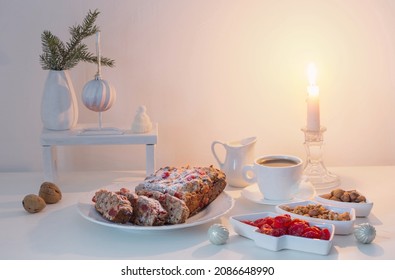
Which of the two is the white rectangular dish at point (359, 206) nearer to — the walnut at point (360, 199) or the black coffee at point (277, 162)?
the walnut at point (360, 199)

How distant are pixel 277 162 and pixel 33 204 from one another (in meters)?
0.47

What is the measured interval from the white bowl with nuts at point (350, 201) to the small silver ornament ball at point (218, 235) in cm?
23

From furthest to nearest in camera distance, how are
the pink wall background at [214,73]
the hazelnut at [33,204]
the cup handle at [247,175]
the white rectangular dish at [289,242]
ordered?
the pink wall background at [214,73]
the cup handle at [247,175]
the hazelnut at [33,204]
the white rectangular dish at [289,242]

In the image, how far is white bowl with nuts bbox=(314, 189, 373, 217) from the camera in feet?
4.24

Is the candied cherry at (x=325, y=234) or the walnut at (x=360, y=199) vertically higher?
the walnut at (x=360, y=199)

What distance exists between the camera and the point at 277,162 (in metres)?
1.43

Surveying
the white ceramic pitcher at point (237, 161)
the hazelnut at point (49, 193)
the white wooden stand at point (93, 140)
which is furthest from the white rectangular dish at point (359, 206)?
the hazelnut at point (49, 193)

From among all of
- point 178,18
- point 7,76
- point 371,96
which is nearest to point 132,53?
point 178,18

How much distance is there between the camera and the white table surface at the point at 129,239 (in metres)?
1.14

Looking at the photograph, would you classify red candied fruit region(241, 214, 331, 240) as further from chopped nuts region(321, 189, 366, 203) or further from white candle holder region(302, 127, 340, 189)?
white candle holder region(302, 127, 340, 189)

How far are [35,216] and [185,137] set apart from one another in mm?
478

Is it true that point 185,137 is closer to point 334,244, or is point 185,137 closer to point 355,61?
point 355,61

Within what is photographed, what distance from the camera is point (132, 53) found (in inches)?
64.8

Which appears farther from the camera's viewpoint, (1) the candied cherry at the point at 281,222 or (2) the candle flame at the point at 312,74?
(2) the candle flame at the point at 312,74
